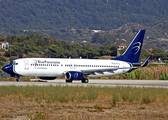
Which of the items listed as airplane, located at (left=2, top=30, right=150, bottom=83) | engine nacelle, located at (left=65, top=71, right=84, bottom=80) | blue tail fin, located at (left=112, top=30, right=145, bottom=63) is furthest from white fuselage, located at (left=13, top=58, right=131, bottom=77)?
blue tail fin, located at (left=112, top=30, right=145, bottom=63)

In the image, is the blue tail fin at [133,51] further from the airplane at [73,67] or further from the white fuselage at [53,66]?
the white fuselage at [53,66]

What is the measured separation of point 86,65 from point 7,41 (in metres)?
148

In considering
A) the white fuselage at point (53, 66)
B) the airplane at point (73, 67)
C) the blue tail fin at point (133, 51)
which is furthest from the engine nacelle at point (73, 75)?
the blue tail fin at point (133, 51)

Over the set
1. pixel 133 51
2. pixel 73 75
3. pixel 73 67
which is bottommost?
pixel 73 75

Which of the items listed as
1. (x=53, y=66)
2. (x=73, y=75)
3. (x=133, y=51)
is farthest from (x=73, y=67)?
(x=133, y=51)

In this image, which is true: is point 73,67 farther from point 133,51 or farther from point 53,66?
point 133,51

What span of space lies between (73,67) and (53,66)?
322 cm

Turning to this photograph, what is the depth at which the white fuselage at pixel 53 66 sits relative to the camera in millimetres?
40875

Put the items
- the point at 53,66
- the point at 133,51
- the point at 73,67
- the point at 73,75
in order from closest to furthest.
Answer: the point at 53,66, the point at 73,75, the point at 73,67, the point at 133,51

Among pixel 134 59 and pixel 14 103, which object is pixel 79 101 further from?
pixel 134 59

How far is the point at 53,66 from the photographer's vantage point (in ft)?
138

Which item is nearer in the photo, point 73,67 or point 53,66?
point 53,66

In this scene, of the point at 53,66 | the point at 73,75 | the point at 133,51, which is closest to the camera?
the point at 53,66

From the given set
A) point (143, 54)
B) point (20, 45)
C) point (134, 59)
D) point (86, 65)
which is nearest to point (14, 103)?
point (86, 65)
